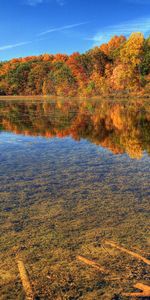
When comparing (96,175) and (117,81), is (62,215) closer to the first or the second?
(96,175)

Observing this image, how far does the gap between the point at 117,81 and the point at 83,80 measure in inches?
823

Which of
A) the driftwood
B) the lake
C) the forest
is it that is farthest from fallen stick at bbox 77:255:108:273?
the forest

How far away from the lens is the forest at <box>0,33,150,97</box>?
74.7 metres

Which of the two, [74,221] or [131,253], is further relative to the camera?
[74,221]

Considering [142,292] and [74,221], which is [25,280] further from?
[74,221]

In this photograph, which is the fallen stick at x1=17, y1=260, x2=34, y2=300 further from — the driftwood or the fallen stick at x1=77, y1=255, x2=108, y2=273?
the driftwood

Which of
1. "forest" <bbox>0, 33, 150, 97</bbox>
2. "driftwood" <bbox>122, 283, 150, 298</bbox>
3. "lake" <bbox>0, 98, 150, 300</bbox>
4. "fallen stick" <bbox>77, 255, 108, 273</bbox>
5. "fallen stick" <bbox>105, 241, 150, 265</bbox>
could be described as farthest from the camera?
"forest" <bbox>0, 33, 150, 97</bbox>

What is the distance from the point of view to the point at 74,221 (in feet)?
21.2

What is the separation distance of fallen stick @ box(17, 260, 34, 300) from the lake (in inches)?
2.2

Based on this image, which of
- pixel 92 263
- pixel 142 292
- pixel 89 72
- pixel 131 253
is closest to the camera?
pixel 142 292

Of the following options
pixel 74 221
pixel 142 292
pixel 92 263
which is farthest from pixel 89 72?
pixel 142 292

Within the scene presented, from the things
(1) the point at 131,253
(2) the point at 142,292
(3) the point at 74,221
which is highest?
(3) the point at 74,221

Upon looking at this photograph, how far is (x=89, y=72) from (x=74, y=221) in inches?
3650

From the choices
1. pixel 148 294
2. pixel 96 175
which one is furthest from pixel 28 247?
pixel 96 175
